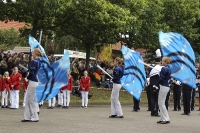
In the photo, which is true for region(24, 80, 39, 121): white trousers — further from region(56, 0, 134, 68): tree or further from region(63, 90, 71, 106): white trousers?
region(56, 0, 134, 68): tree

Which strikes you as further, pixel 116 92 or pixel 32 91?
pixel 116 92

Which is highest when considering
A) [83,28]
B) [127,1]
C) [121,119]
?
[127,1]

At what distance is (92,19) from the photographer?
26297mm

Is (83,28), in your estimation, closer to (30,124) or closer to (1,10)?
(1,10)

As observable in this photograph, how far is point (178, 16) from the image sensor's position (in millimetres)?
37250

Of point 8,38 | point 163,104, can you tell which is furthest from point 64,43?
point 163,104

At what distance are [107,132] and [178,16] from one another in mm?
28042

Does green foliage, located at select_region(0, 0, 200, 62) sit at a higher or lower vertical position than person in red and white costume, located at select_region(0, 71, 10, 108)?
higher

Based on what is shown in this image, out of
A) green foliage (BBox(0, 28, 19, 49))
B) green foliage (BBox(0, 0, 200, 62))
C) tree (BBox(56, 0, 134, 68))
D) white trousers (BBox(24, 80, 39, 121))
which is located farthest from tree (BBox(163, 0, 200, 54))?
green foliage (BBox(0, 28, 19, 49))

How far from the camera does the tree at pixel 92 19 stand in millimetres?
25562

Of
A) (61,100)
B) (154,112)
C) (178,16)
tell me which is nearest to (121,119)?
(154,112)

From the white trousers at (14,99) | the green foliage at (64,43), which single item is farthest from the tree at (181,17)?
the white trousers at (14,99)

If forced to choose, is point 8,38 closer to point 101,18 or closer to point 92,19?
point 92,19

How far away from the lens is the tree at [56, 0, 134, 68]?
83.9ft
